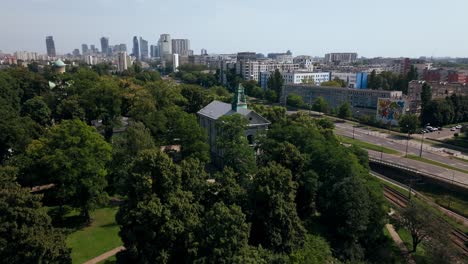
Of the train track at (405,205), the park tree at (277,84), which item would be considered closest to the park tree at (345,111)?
the park tree at (277,84)

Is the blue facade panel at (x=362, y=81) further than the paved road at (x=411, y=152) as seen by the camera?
Yes

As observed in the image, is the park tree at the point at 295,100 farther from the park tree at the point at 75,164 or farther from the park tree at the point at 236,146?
the park tree at the point at 75,164

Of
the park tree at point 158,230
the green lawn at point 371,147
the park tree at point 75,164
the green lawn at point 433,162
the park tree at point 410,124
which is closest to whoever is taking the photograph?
the park tree at point 158,230

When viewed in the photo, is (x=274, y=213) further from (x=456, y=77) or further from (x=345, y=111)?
(x=456, y=77)

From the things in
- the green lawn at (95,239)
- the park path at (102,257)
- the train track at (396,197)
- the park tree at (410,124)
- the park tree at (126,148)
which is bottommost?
the train track at (396,197)

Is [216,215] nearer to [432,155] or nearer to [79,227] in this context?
[79,227]

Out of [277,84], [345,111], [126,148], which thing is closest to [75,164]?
[126,148]

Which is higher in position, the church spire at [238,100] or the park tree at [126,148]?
the church spire at [238,100]
